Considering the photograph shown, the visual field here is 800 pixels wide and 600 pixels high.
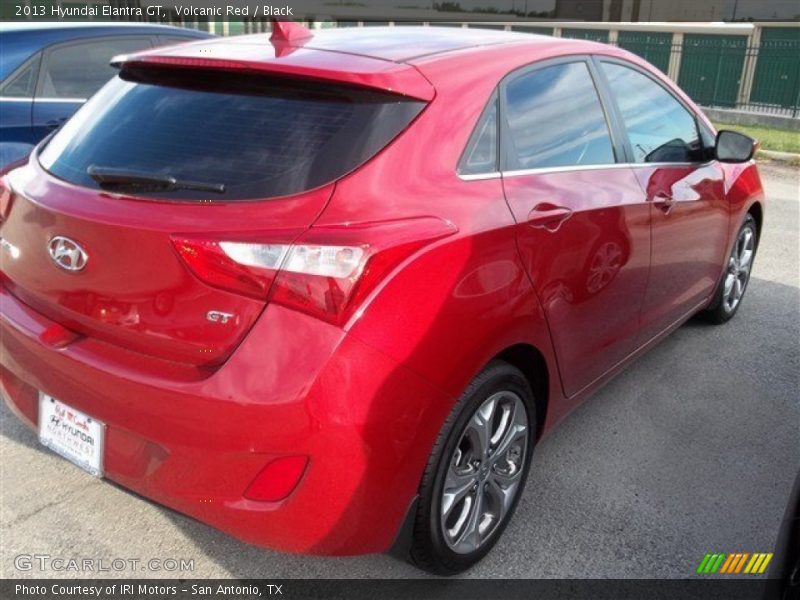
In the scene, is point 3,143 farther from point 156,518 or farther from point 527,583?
point 527,583

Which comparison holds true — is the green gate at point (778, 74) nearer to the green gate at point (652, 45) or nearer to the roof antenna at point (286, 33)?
the green gate at point (652, 45)

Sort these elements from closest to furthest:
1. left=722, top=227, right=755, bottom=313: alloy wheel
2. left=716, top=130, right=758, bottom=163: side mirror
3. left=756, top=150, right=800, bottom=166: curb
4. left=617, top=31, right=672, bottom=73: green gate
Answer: left=716, top=130, right=758, bottom=163: side mirror
left=722, top=227, right=755, bottom=313: alloy wheel
left=756, top=150, right=800, bottom=166: curb
left=617, top=31, right=672, bottom=73: green gate

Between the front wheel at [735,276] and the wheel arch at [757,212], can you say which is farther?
the wheel arch at [757,212]

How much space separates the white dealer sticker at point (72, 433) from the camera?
2160mm

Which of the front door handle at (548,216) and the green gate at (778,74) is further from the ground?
the front door handle at (548,216)

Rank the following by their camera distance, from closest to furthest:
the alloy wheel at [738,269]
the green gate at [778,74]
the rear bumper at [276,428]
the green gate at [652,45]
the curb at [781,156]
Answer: the rear bumper at [276,428], the alloy wheel at [738,269], the curb at [781,156], the green gate at [778,74], the green gate at [652,45]

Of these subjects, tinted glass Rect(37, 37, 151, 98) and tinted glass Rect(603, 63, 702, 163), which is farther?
tinted glass Rect(37, 37, 151, 98)

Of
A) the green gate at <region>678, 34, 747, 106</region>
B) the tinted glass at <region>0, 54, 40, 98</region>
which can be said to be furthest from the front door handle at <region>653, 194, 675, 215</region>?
the green gate at <region>678, 34, 747, 106</region>

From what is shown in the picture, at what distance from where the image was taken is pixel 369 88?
2.16 metres

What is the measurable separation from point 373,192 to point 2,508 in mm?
1941

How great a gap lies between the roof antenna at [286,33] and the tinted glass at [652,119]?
1.35 m

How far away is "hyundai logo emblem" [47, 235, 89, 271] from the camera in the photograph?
214cm

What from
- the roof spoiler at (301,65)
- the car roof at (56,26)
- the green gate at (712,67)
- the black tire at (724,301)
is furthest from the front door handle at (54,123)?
the green gate at (712,67)

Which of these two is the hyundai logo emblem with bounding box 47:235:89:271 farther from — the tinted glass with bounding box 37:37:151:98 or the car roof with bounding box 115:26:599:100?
the tinted glass with bounding box 37:37:151:98
